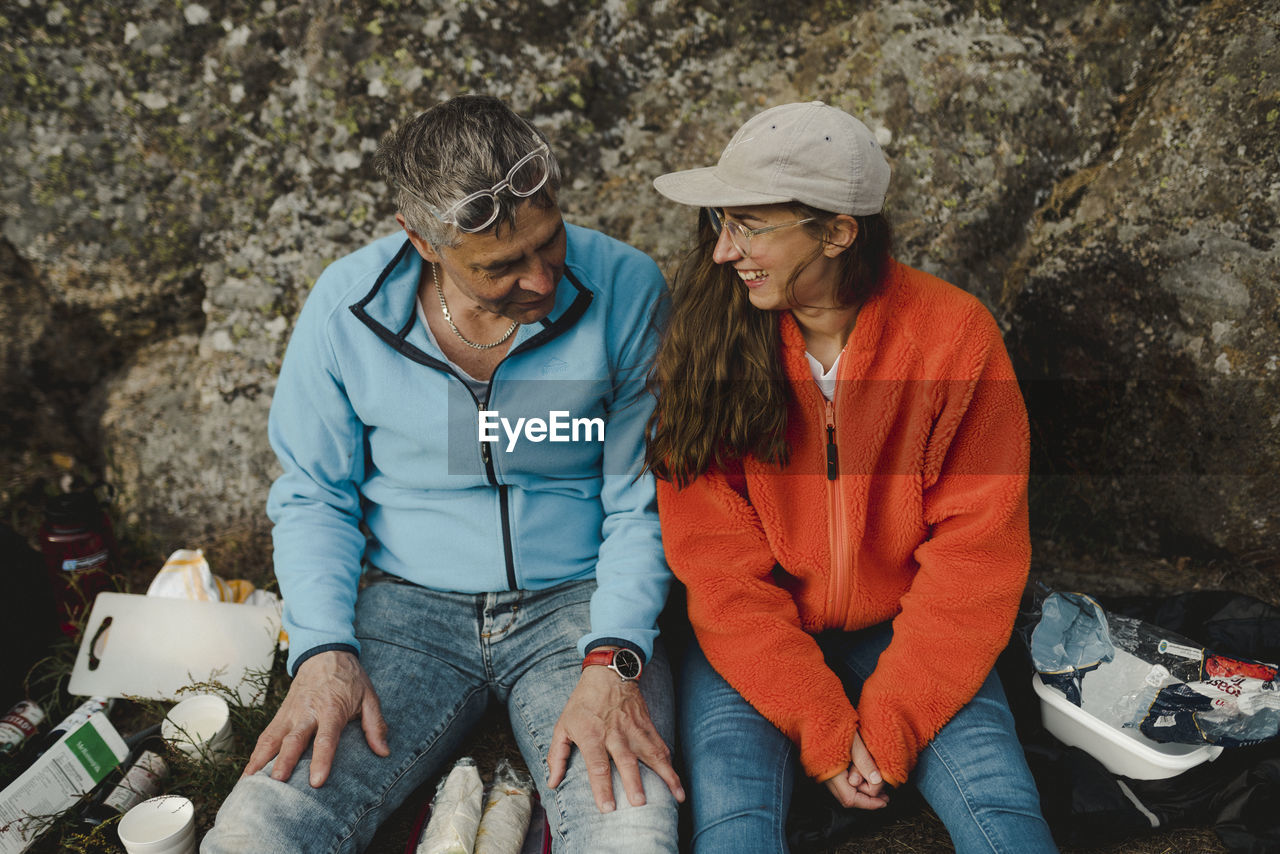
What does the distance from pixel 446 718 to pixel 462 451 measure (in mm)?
680

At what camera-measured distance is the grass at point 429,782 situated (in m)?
2.05

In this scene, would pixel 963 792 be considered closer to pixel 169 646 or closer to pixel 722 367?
pixel 722 367

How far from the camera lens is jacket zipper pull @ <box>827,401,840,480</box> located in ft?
6.60

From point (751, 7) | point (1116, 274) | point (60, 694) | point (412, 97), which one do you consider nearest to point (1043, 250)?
point (1116, 274)

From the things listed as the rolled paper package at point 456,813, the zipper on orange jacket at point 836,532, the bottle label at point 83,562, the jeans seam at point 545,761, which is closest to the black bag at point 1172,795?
the zipper on orange jacket at point 836,532

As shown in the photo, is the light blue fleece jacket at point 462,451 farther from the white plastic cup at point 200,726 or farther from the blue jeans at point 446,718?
the white plastic cup at point 200,726

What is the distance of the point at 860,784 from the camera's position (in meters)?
1.89

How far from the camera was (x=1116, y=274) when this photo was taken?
99.5 inches

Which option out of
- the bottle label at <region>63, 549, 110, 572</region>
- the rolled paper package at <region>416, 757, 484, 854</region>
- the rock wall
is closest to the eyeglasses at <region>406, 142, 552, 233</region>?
the rock wall

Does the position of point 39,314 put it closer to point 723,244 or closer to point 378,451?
point 378,451

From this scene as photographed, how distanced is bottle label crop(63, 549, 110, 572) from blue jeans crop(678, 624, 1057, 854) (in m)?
2.02

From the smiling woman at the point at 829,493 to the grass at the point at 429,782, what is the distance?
0.90 ft

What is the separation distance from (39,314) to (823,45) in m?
2.91

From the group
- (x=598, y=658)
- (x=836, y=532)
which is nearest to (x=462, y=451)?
(x=598, y=658)
